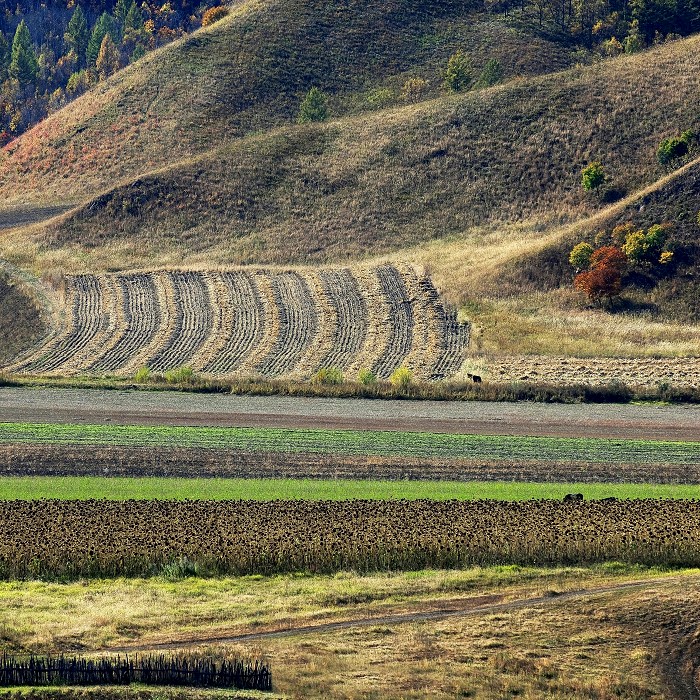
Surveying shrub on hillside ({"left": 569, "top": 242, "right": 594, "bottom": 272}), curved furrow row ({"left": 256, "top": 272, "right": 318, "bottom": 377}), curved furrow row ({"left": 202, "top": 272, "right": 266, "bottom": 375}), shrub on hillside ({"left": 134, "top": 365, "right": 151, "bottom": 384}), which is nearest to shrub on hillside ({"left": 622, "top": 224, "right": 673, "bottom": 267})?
shrub on hillside ({"left": 569, "top": 242, "right": 594, "bottom": 272})

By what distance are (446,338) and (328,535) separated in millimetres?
42324

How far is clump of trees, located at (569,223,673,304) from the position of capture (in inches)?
3376

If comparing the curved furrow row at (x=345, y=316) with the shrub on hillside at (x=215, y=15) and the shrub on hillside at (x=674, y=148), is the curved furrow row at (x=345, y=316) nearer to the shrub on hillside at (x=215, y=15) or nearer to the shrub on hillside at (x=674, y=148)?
the shrub on hillside at (x=674, y=148)

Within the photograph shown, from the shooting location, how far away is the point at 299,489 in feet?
154

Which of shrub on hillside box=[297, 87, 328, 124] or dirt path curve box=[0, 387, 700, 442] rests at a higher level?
shrub on hillside box=[297, 87, 328, 124]

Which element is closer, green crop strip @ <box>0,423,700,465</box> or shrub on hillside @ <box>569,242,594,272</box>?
green crop strip @ <box>0,423,700,465</box>

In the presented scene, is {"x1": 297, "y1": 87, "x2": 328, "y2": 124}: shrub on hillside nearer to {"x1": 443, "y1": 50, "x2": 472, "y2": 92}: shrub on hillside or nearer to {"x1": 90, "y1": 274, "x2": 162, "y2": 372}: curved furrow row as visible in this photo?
{"x1": 443, "y1": 50, "x2": 472, "y2": 92}: shrub on hillside

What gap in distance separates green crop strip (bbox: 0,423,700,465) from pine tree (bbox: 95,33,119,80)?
147m

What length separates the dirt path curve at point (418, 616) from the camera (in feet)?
101

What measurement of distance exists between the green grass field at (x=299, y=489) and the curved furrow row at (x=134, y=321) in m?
27.2

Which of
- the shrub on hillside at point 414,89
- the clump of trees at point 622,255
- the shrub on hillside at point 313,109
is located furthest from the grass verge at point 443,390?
the shrub on hillside at point 414,89

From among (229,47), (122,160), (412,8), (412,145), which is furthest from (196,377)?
(412,8)

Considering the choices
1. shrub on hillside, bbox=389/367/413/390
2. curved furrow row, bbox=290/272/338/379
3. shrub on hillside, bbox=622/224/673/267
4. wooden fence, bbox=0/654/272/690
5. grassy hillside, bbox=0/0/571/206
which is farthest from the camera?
grassy hillside, bbox=0/0/571/206

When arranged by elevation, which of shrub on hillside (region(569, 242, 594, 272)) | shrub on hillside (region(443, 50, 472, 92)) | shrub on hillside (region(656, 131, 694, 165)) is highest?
shrub on hillside (region(443, 50, 472, 92))
